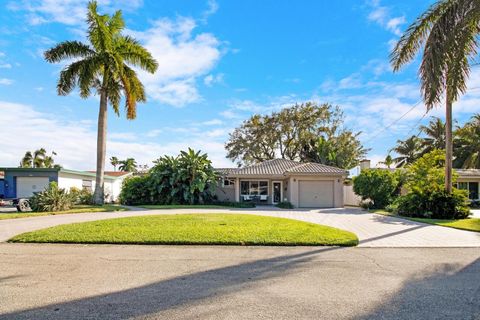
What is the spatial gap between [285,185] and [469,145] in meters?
20.0

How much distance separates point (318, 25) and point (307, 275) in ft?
40.6

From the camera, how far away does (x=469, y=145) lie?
30.0 metres

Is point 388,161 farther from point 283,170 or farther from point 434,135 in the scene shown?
point 283,170

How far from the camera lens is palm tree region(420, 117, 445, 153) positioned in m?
33.9

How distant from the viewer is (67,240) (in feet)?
25.9

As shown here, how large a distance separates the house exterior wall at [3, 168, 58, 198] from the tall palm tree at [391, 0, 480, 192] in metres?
24.2

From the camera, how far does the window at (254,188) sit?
24.8 metres

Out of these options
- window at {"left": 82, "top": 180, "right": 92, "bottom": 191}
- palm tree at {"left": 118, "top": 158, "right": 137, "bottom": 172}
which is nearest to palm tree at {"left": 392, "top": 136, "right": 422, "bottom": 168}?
window at {"left": 82, "top": 180, "right": 92, "bottom": 191}

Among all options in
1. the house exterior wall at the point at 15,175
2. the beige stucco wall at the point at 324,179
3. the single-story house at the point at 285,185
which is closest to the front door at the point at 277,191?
the single-story house at the point at 285,185

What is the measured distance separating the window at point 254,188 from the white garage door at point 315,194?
3371mm

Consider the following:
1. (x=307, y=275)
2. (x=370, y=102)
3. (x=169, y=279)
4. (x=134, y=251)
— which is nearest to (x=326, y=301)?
(x=307, y=275)

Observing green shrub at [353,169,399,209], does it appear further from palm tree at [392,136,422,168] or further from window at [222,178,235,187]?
palm tree at [392,136,422,168]

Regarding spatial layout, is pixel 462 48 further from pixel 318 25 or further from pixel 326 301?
pixel 326 301

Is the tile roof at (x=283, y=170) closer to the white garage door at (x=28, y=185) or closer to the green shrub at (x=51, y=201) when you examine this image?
the green shrub at (x=51, y=201)
